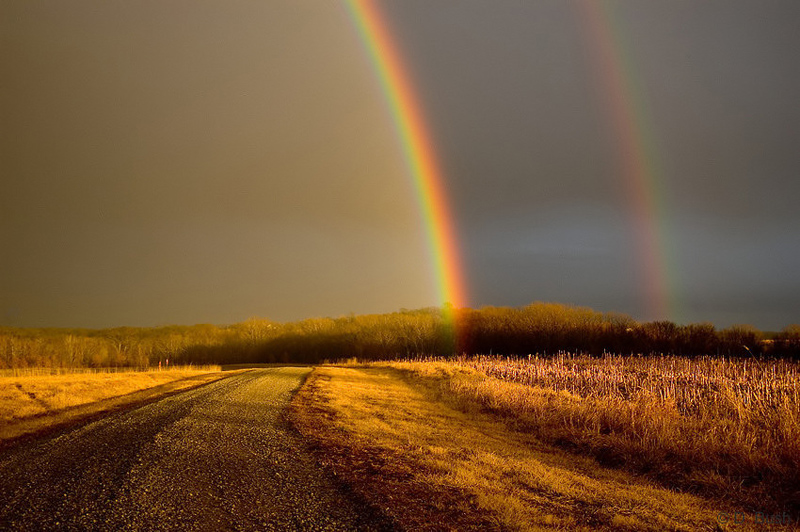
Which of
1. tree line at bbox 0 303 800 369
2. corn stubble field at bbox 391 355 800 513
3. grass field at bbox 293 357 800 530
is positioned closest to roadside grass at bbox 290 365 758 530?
grass field at bbox 293 357 800 530

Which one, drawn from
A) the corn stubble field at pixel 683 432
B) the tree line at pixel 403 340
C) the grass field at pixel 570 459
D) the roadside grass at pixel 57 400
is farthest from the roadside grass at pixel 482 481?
the tree line at pixel 403 340


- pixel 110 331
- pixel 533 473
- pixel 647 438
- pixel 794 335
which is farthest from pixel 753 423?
pixel 110 331

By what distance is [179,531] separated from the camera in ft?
22.7

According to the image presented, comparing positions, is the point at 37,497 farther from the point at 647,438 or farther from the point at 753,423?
the point at 753,423

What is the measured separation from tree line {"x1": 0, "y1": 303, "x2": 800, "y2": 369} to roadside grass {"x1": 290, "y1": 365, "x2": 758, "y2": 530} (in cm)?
4254

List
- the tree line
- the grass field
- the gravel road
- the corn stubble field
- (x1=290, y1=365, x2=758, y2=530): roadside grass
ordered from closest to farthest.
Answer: the gravel road < (x1=290, y1=365, x2=758, y2=530): roadside grass < the grass field < the corn stubble field < the tree line

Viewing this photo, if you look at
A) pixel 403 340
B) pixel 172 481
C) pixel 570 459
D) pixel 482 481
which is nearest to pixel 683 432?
pixel 570 459

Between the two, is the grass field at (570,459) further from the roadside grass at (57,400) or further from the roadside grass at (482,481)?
the roadside grass at (57,400)

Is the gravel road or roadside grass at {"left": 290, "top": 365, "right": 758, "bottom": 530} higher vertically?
the gravel road

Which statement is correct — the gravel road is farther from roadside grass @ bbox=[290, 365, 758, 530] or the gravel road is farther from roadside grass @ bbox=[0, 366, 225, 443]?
roadside grass @ bbox=[0, 366, 225, 443]

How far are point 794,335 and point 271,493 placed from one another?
215 ft

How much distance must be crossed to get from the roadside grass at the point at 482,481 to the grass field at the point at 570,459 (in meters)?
0.04

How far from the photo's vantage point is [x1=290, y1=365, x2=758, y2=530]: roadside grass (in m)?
7.79

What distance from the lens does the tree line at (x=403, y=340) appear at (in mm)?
65812
